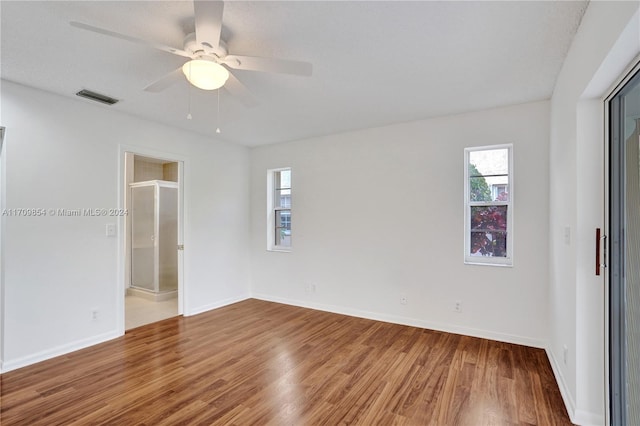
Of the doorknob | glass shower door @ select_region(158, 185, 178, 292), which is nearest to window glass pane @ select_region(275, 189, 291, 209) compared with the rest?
glass shower door @ select_region(158, 185, 178, 292)

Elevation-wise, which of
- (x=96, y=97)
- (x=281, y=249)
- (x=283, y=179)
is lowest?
(x=281, y=249)

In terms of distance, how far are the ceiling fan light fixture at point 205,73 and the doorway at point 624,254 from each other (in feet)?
7.29

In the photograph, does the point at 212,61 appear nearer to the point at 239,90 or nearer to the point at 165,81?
the point at 239,90

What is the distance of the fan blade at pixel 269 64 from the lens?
72.1 inches

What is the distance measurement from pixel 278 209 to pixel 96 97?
9.16ft

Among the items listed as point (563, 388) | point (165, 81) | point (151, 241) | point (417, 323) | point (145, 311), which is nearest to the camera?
point (165, 81)

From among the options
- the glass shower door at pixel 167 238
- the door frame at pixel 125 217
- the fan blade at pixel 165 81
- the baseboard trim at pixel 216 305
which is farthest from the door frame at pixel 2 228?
the glass shower door at pixel 167 238

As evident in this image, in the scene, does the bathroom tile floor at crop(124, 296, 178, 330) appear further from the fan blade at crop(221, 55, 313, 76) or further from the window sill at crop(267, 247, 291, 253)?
the fan blade at crop(221, 55, 313, 76)

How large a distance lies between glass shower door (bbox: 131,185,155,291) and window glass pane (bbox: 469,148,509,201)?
488 cm

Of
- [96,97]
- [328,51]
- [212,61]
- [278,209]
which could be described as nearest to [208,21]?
[212,61]

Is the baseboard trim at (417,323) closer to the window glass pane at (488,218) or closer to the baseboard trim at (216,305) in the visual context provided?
the baseboard trim at (216,305)

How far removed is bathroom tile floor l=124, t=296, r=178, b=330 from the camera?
159 inches

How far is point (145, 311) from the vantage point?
446cm

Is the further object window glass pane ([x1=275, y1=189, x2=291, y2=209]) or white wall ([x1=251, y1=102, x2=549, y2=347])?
window glass pane ([x1=275, y1=189, x2=291, y2=209])
